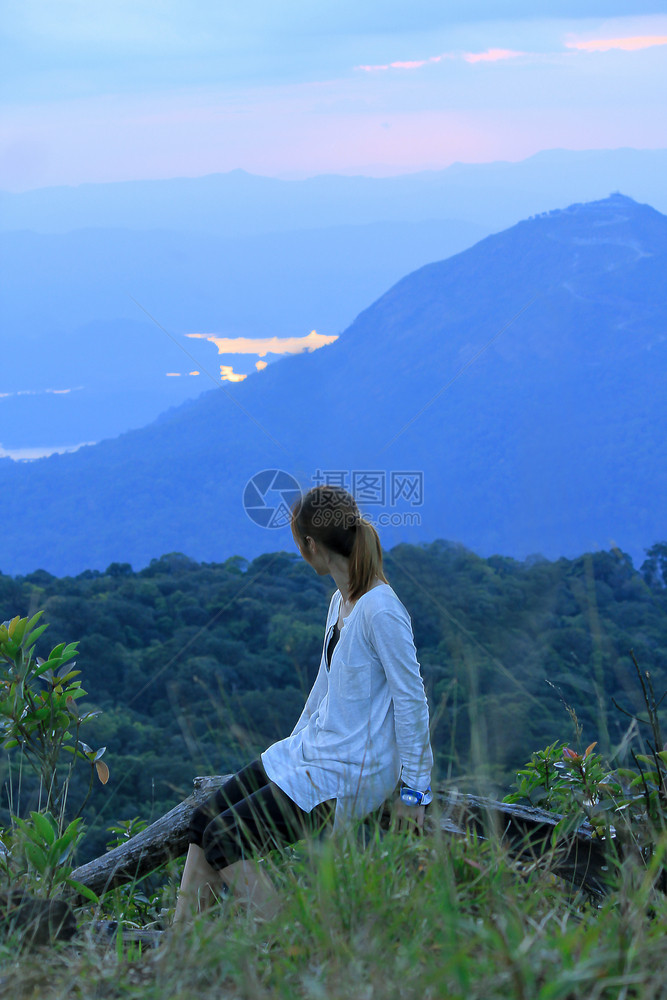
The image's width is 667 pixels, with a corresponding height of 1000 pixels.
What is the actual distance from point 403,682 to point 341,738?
0.81 ft

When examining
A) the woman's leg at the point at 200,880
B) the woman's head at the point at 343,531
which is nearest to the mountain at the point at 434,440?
the woman's head at the point at 343,531

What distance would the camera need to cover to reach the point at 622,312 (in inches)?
1789

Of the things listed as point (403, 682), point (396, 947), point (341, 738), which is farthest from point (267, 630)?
point (396, 947)

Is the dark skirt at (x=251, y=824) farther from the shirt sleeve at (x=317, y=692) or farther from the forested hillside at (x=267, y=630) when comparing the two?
the forested hillside at (x=267, y=630)

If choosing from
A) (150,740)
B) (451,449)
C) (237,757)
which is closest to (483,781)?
(237,757)

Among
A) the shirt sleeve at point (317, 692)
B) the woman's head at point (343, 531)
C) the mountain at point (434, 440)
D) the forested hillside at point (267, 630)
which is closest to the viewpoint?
the woman's head at point (343, 531)

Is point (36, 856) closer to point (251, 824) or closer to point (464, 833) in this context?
point (251, 824)

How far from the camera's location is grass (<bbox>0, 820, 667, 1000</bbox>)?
3.75 ft

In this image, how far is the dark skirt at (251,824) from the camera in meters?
2.08

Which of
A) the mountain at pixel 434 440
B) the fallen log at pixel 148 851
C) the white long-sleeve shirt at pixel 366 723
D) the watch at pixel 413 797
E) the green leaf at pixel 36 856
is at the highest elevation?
the mountain at pixel 434 440

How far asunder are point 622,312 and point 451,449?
2298 cm

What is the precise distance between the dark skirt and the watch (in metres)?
0.21

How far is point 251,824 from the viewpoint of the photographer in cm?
213

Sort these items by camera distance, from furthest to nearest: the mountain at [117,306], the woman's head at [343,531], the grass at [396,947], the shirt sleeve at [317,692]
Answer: the mountain at [117,306]
the shirt sleeve at [317,692]
the woman's head at [343,531]
the grass at [396,947]
